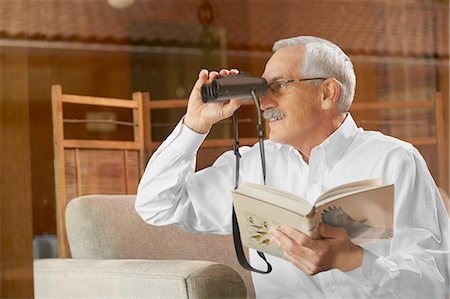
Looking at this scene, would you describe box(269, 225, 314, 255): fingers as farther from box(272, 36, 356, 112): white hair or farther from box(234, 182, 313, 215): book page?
box(272, 36, 356, 112): white hair

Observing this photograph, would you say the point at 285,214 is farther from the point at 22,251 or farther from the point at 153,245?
the point at 22,251

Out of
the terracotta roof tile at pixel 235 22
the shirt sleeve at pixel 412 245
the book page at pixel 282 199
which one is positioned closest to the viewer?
the book page at pixel 282 199

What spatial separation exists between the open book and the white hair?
0.19m

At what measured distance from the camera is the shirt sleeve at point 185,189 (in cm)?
196

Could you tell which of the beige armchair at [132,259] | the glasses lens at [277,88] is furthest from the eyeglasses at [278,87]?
the beige armchair at [132,259]

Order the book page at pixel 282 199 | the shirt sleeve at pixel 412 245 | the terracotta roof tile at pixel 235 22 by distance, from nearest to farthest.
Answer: the book page at pixel 282 199 < the shirt sleeve at pixel 412 245 < the terracotta roof tile at pixel 235 22

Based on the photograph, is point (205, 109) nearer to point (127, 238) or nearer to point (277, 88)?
point (277, 88)

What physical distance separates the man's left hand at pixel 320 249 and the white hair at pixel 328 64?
0.91 ft

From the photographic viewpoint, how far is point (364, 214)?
5.87ft

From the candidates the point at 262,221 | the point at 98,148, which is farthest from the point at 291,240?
the point at 98,148

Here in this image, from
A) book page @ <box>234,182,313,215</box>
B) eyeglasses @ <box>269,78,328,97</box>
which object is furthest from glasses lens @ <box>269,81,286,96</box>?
book page @ <box>234,182,313,215</box>

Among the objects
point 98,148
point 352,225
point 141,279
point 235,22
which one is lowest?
point 141,279

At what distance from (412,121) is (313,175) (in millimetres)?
263

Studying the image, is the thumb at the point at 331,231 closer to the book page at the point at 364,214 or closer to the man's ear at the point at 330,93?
the book page at the point at 364,214
